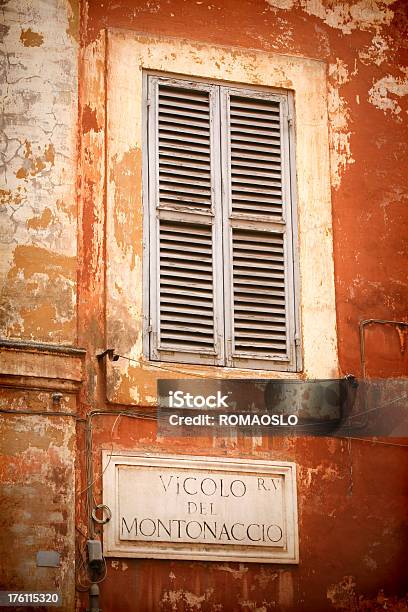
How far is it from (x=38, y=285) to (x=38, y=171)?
2.73 feet

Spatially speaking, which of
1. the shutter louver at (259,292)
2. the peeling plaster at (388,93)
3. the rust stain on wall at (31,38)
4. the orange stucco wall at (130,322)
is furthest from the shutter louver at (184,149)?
the peeling plaster at (388,93)

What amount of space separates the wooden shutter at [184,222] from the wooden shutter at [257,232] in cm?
10

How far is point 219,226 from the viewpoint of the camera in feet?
36.2

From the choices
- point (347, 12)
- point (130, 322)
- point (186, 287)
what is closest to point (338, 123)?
point (347, 12)

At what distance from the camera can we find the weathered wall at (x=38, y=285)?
9.81m

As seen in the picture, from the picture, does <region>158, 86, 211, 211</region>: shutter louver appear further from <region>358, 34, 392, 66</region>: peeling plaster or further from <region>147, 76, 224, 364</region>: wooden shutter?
<region>358, 34, 392, 66</region>: peeling plaster

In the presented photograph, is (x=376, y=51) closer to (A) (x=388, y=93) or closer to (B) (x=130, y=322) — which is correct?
(A) (x=388, y=93)

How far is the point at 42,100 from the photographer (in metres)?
10.8

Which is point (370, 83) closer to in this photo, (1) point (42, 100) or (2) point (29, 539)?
(1) point (42, 100)

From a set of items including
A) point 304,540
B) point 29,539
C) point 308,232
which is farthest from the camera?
point 308,232

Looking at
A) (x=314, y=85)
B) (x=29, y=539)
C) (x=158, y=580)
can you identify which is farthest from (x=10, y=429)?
(x=314, y=85)

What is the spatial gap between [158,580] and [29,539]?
0.91 meters

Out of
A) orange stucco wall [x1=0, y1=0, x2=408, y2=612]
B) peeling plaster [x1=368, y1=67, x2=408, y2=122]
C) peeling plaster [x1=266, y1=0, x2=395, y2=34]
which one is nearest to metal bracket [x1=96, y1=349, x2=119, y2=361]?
orange stucco wall [x1=0, y1=0, x2=408, y2=612]

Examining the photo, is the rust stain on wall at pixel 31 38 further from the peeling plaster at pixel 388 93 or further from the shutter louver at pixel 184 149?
the peeling plaster at pixel 388 93
